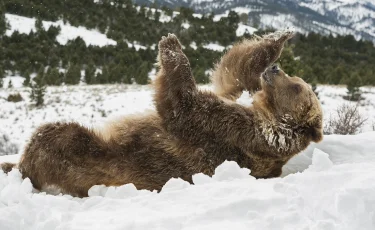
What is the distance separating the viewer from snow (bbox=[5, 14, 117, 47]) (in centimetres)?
3048

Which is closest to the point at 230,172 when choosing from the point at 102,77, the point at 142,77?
the point at 142,77

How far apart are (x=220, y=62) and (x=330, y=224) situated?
122 inches

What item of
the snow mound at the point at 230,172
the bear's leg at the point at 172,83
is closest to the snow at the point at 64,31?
the bear's leg at the point at 172,83

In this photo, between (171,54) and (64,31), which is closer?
(171,54)

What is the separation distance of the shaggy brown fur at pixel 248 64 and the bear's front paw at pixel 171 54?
2.38ft

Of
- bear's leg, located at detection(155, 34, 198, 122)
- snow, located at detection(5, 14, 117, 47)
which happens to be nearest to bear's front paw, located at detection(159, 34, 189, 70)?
bear's leg, located at detection(155, 34, 198, 122)

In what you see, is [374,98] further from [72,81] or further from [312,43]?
[312,43]

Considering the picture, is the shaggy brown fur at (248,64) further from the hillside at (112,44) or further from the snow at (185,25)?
the snow at (185,25)

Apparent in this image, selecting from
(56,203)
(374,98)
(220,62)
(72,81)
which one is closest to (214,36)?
(72,81)

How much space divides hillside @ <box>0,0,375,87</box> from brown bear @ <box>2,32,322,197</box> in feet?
60.3

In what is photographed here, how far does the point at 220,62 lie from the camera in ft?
15.7

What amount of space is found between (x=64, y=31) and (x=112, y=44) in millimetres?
3589

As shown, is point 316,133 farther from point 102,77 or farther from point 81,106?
point 102,77

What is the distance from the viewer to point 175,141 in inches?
136
